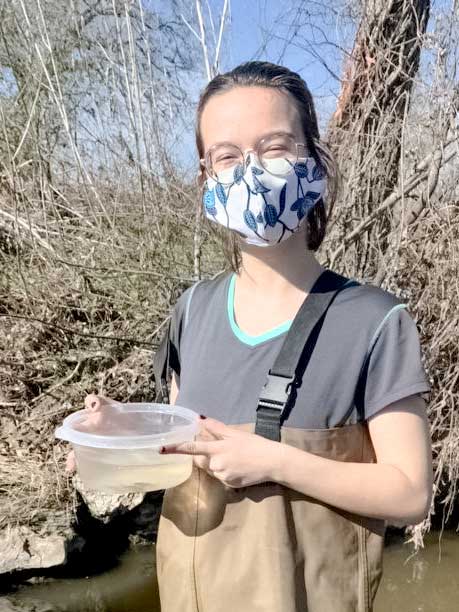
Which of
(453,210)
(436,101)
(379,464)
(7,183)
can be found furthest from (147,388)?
(379,464)

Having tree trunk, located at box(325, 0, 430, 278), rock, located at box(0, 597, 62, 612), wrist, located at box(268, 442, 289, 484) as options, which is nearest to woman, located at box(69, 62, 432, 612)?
wrist, located at box(268, 442, 289, 484)

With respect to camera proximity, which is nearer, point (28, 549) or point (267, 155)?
point (267, 155)

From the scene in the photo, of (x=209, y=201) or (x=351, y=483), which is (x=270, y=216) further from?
(x=351, y=483)

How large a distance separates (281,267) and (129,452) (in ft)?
1.46

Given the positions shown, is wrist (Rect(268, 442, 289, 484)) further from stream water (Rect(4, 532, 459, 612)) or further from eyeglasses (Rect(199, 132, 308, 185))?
stream water (Rect(4, 532, 459, 612))

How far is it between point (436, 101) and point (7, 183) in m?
2.75

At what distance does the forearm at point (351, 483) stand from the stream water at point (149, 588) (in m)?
2.62

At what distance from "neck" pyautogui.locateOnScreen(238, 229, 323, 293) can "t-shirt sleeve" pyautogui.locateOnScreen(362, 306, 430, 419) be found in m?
0.19

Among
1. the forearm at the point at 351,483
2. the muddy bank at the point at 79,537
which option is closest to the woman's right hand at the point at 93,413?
the forearm at the point at 351,483

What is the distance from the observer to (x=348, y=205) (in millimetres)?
3836

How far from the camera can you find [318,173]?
50.8 inches

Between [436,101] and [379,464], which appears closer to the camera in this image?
[379,464]

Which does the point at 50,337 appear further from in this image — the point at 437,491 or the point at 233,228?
the point at 233,228

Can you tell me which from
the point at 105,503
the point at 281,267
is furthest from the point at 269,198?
the point at 105,503
